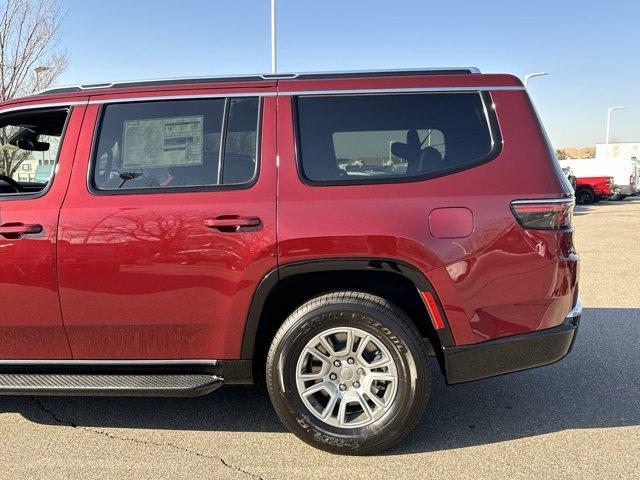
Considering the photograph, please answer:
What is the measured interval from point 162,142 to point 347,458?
2006mm

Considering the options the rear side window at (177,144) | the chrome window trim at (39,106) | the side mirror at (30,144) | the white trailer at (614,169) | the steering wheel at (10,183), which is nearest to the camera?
the rear side window at (177,144)

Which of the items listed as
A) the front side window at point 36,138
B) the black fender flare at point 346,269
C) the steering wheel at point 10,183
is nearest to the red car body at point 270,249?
the black fender flare at point 346,269

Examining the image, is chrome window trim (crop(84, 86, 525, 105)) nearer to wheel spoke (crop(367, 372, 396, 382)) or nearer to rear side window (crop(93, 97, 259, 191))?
rear side window (crop(93, 97, 259, 191))

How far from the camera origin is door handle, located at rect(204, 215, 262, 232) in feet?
8.95

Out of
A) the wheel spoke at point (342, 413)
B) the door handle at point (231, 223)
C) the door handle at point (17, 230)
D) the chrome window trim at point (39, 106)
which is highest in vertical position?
the chrome window trim at point (39, 106)

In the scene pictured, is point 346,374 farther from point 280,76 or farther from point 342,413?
point 280,76

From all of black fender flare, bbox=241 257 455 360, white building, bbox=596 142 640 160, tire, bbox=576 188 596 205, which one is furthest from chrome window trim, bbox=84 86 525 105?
white building, bbox=596 142 640 160

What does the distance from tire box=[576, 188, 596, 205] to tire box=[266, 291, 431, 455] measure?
89.4 ft

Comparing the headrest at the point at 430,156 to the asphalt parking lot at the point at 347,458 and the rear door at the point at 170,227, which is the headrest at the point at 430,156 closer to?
the rear door at the point at 170,227

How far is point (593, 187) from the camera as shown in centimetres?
2658

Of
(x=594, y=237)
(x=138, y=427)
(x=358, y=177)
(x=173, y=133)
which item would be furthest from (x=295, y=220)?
(x=594, y=237)

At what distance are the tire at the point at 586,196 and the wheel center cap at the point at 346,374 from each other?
2730cm

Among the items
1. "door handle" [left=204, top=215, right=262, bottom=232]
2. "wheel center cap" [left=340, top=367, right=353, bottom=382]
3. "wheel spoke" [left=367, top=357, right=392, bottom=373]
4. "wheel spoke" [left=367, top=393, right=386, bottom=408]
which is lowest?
"wheel spoke" [left=367, top=393, right=386, bottom=408]

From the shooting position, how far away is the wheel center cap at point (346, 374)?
2.84 m
